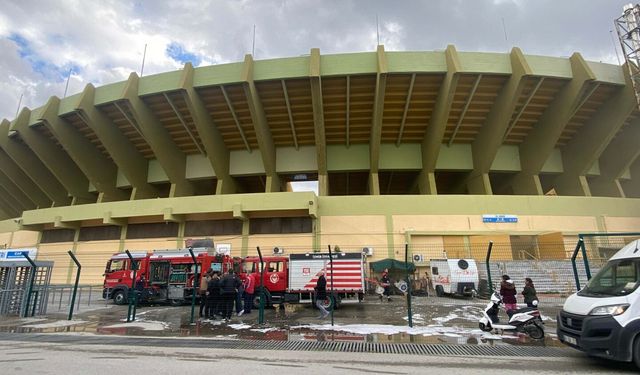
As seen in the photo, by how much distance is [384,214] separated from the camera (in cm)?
2330

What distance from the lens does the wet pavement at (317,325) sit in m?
8.41

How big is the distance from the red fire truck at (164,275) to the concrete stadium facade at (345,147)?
6609 mm

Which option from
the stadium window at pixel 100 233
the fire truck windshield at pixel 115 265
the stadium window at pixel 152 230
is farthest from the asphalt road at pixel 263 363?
the stadium window at pixel 100 233

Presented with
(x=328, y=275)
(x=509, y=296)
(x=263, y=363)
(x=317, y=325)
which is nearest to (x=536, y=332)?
(x=509, y=296)

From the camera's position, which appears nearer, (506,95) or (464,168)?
(506,95)

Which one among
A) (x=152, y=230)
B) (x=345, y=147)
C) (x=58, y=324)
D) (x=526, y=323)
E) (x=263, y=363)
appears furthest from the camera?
(x=345, y=147)

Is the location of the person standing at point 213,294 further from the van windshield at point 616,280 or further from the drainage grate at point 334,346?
the van windshield at point 616,280

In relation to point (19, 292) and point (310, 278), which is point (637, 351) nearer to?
point (310, 278)

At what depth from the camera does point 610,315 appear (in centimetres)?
544

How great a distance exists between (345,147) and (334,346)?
21.2m

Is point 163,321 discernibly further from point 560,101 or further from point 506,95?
point 560,101

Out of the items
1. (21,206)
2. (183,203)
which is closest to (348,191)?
(183,203)

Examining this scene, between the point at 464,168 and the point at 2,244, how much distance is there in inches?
→ 1677

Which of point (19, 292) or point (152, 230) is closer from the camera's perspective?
point (19, 292)
